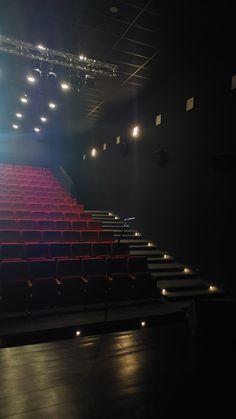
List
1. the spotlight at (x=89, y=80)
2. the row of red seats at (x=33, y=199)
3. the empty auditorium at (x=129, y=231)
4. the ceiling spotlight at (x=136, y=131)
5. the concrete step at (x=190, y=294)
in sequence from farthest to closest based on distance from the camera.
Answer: the ceiling spotlight at (x=136, y=131), the row of red seats at (x=33, y=199), the spotlight at (x=89, y=80), the concrete step at (x=190, y=294), the empty auditorium at (x=129, y=231)

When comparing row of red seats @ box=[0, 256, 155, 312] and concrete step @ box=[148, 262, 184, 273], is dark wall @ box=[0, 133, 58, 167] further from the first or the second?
row of red seats @ box=[0, 256, 155, 312]

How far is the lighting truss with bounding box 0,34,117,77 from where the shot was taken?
2.55m

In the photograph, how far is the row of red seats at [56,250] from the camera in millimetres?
2143

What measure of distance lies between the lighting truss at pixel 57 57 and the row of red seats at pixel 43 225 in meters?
1.48

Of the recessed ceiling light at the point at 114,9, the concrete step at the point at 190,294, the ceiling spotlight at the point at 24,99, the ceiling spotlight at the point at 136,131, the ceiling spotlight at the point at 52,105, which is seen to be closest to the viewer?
the recessed ceiling light at the point at 114,9

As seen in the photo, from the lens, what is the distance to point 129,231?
350cm

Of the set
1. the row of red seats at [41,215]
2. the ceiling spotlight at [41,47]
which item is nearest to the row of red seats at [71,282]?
the row of red seats at [41,215]

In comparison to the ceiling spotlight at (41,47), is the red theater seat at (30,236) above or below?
below

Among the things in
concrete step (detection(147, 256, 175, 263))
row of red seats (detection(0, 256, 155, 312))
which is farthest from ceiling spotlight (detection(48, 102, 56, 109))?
row of red seats (detection(0, 256, 155, 312))

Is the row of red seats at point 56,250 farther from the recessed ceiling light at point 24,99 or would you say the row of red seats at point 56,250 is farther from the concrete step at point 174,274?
the recessed ceiling light at point 24,99

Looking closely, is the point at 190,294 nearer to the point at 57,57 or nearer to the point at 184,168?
the point at 184,168

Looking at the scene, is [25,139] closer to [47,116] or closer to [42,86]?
[47,116]

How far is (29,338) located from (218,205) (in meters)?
1.72

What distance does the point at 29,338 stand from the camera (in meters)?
1.55
